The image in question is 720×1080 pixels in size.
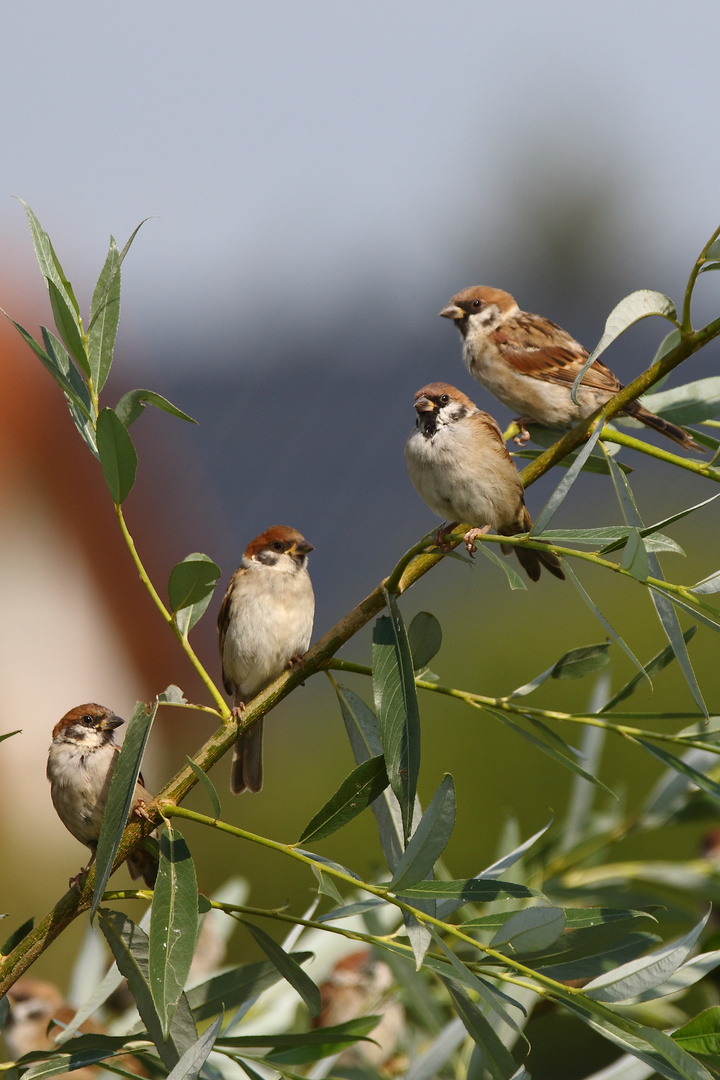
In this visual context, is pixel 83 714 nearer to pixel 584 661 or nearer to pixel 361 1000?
pixel 584 661

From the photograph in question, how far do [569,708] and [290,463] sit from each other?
33.2 ft

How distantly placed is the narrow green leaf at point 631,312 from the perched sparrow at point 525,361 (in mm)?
1216

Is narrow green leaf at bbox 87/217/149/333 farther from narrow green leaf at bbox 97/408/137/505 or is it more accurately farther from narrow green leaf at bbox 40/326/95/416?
narrow green leaf at bbox 97/408/137/505

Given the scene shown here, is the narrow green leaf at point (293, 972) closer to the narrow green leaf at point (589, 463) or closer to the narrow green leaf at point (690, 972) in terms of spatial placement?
the narrow green leaf at point (690, 972)

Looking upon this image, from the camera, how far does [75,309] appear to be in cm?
132

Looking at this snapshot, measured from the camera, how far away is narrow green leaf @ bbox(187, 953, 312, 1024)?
1.47 meters

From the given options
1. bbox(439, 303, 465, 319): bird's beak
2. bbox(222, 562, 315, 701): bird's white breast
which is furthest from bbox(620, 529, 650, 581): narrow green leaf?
bbox(439, 303, 465, 319): bird's beak

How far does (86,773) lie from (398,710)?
4.35 feet

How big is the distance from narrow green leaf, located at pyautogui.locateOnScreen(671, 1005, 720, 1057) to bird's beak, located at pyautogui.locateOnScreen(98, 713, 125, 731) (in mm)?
1446

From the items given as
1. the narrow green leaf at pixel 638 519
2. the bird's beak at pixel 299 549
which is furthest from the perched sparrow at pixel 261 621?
the narrow green leaf at pixel 638 519

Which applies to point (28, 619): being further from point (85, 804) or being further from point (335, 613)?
point (85, 804)

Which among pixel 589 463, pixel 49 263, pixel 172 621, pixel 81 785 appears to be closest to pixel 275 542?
pixel 81 785

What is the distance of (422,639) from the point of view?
1380 millimetres

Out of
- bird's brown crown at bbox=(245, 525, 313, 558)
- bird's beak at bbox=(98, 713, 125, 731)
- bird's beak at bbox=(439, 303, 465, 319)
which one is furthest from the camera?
bird's beak at bbox=(439, 303, 465, 319)
